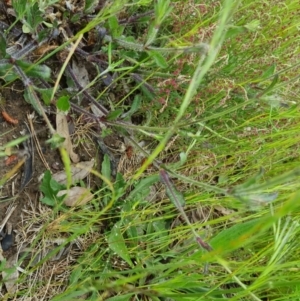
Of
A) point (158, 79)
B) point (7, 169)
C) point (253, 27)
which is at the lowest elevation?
point (7, 169)

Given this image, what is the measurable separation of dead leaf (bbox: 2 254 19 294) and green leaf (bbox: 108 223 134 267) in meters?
0.27

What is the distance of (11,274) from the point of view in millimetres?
1389

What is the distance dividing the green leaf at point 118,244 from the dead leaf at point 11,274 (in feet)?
0.90

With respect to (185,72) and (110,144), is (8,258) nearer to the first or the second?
(110,144)

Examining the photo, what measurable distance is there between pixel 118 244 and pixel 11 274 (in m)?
0.32

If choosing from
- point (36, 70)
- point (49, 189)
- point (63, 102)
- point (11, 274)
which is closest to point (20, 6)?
point (36, 70)

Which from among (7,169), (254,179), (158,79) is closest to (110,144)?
(158,79)

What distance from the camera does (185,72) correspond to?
5.22ft

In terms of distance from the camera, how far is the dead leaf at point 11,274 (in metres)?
1.34

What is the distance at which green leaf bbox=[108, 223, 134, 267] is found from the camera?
4.90 feet

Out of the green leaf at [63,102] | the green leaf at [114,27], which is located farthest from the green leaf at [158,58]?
the green leaf at [63,102]

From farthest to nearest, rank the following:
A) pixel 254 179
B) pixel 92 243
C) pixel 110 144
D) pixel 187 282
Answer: pixel 110 144
pixel 92 243
pixel 187 282
pixel 254 179

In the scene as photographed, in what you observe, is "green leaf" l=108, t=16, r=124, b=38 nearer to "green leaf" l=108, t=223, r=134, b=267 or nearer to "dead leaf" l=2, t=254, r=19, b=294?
"green leaf" l=108, t=223, r=134, b=267

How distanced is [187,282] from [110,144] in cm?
56
